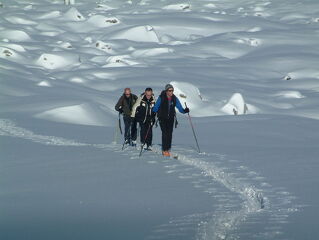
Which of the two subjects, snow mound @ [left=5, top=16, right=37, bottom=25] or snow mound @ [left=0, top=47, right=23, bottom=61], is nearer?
snow mound @ [left=0, top=47, right=23, bottom=61]

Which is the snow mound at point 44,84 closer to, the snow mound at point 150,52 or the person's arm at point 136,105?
the snow mound at point 150,52

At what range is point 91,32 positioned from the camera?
48406 mm

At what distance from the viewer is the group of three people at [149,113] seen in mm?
12188

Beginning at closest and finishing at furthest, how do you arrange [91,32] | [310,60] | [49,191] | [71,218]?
1. [71,218]
2. [49,191]
3. [310,60]
4. [91,32]

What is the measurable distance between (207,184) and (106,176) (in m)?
1.66

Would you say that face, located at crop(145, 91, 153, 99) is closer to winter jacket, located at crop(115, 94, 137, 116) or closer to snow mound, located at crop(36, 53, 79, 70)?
winter jacket, located at crop(115, 94, 137, 116)

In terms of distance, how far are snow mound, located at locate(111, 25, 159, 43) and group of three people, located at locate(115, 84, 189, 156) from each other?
31.9 meters

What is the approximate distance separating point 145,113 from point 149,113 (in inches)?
3.3

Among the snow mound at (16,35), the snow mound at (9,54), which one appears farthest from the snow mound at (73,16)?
the snow mound at (9,54)

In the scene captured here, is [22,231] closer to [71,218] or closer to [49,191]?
[71,218]

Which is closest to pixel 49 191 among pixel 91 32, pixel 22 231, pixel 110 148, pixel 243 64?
pixel 22 231

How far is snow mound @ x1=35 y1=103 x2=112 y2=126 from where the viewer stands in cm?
1870

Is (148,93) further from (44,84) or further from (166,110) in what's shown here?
(44,84)

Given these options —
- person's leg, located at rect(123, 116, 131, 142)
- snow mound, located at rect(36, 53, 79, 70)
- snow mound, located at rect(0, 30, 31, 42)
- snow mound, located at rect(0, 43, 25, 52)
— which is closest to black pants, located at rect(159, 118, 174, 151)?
person's leg, located at rect(123, 116, 131, 142)
